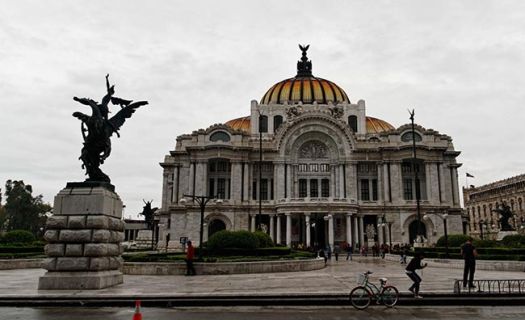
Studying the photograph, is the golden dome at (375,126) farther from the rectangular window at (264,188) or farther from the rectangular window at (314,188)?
the rectangular window at (264,188)

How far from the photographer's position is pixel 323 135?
206 ft

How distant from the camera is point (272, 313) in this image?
12727 millimetres

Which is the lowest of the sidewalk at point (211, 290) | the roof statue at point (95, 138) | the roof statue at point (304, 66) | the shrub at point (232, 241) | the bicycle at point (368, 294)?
the sidewalk at point (211, 290)

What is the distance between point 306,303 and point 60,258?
9.57m

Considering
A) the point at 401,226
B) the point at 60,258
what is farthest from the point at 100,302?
the point at 401,226

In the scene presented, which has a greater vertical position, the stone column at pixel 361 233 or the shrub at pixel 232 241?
the stone column at pixel 361 233

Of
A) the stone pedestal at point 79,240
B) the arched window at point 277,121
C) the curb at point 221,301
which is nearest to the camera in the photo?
the curb at point 221,301

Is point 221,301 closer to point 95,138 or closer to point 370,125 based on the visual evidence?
point 95,138

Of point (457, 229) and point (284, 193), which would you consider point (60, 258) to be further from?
point (457, 229)

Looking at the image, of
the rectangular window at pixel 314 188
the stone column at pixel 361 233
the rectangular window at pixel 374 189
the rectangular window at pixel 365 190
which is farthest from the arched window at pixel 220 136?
the rectangular window at pixel 374 189

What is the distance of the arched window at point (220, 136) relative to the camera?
2492 inches

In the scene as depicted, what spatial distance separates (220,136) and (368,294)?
51553mm

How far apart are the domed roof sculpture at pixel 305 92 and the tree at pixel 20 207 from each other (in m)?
44.8

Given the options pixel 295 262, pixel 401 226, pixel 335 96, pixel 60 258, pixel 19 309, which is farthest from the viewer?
pixel 335 96
